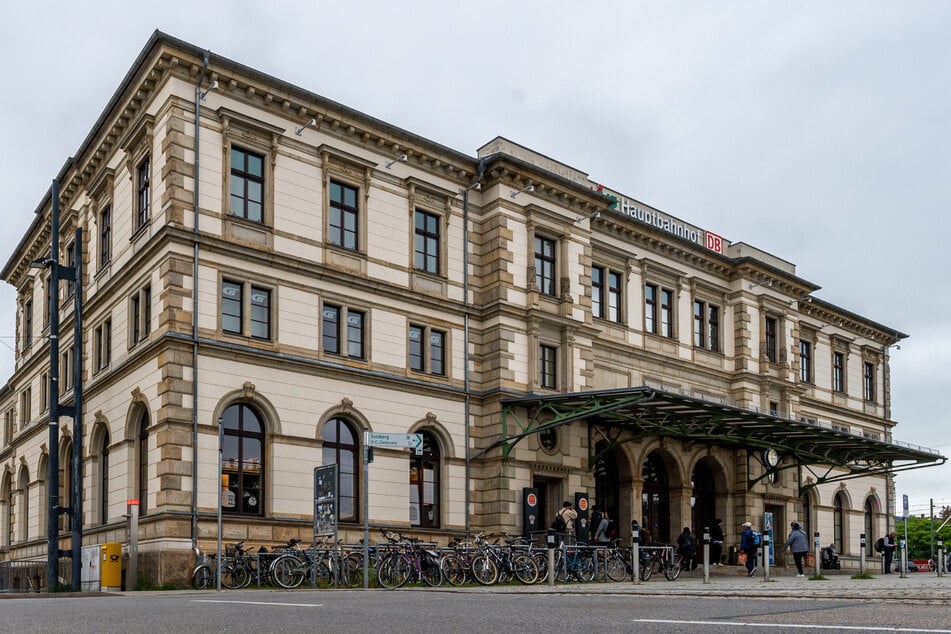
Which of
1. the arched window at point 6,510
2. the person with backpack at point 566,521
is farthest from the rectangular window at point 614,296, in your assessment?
the arched window at point 6,510

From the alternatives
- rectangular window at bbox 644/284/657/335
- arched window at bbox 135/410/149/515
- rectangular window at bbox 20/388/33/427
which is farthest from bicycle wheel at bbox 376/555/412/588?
rectangular window at bbox 20/388/33/427

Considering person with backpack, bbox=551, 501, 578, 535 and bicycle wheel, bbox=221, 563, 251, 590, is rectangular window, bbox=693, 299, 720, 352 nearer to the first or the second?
person with backpack, bbox=551, 501, 578, 535

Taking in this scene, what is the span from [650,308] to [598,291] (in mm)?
2893

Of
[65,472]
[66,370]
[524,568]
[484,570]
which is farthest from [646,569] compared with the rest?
[66,370]

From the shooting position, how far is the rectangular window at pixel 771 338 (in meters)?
45.3

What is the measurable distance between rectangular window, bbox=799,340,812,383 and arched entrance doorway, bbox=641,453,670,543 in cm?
1170

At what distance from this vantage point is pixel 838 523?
49094mm

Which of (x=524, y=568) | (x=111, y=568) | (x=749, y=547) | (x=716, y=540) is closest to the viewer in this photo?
(x=524, y=568)

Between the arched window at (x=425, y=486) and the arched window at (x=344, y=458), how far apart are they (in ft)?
5.75

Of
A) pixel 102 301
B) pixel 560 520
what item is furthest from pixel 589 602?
pixel 102 301

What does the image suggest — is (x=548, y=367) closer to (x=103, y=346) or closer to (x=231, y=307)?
(x=231, y=307)

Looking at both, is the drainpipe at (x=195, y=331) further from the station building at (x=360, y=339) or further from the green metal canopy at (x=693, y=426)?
the green metal canopy at (x=693, y=426)

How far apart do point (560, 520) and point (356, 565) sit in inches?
274

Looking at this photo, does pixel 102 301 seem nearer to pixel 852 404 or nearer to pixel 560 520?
pixel 560 520
